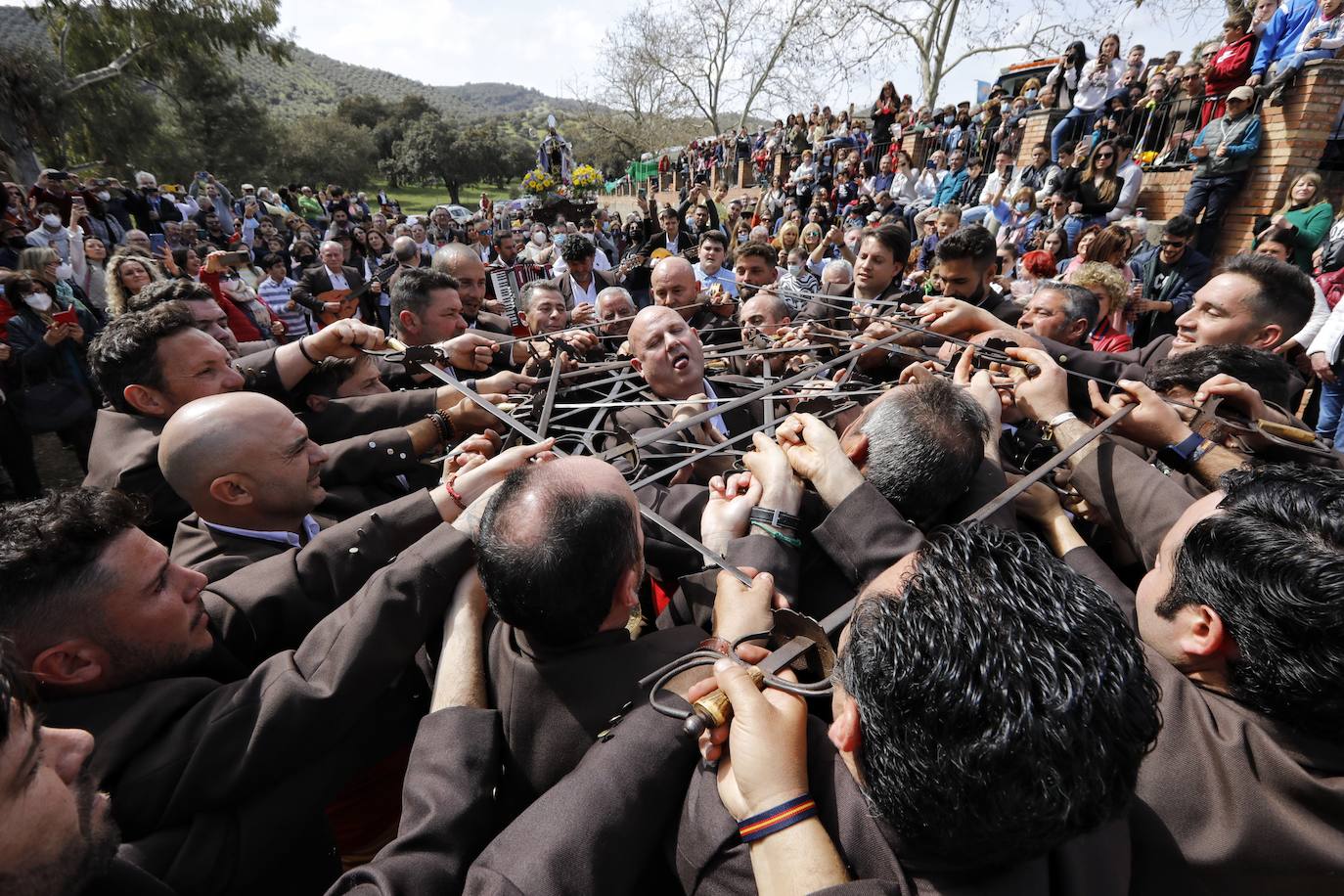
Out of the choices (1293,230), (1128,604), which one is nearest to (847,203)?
(1293,230)

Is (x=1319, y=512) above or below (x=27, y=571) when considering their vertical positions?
above

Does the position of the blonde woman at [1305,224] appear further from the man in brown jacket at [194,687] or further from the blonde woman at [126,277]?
the blonde woman at [126,277]

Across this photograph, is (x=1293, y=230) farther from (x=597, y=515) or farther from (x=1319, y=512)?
(x=597, y=515)

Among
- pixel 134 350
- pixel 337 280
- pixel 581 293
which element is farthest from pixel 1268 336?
pixel 337 280

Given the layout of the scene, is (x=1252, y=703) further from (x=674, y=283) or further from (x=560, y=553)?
(x=674, y=283)

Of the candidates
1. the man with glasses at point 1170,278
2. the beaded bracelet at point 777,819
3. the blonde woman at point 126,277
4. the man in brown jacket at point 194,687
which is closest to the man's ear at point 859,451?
the beaded bracelet at point 777,819

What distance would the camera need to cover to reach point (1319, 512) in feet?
4.26

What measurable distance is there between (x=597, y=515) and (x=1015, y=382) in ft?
6.73

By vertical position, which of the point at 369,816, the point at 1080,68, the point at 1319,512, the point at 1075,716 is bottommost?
the point at 369,816

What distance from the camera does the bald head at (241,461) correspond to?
2.21m

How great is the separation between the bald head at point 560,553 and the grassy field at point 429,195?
181 ft

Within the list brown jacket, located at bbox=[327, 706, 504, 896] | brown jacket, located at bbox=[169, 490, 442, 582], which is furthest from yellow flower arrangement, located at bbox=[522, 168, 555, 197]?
brown jacket, located at bbox=[327, 706, 504, 896]

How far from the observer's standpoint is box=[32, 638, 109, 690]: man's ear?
1425 millimetres

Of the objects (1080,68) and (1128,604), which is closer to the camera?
(1128,604)
